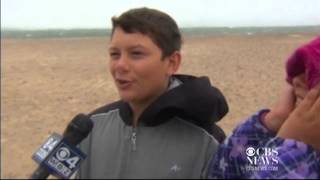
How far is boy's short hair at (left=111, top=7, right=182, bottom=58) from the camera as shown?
186 centimetres

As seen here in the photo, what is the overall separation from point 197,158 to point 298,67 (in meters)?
0.47

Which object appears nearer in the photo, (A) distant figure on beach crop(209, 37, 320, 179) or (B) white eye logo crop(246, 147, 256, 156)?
(A) distant figure on beach crop(209, 37, 320, 179)

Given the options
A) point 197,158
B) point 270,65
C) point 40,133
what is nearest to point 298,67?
point 197,158

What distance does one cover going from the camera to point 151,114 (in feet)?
6.16

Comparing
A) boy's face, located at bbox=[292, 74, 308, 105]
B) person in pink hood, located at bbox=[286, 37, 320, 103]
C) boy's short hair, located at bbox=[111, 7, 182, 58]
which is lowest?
boy's face, located at bbox=[292, 74, 308, 105]

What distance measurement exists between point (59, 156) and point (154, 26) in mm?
614

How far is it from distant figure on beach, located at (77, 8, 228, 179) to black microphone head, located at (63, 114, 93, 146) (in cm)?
14

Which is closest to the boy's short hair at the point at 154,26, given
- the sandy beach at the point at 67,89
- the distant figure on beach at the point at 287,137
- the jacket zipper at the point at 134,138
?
the jacket zipper at the point at 134,138

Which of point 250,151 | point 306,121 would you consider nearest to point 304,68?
point 306,121

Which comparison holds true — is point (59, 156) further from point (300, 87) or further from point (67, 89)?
point (67, 89)

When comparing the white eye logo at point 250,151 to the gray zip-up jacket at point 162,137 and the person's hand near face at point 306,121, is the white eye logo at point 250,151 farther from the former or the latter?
the person's hand near face at point 306,121

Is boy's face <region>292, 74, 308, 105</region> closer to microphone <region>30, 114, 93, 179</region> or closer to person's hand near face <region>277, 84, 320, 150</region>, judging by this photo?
person's hand near face <region>277, 84, 320, 150</region>

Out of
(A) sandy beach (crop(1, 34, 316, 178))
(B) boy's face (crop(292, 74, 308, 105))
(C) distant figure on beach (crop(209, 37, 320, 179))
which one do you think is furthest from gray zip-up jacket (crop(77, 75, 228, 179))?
(A) sandy beach (crop(1, 34, 316, 178))

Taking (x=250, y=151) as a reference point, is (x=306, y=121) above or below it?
above
